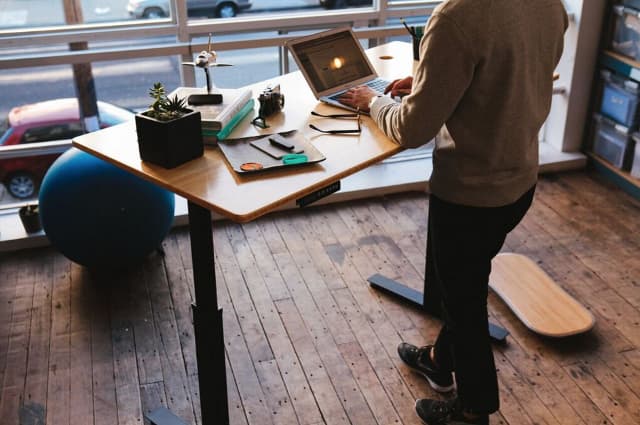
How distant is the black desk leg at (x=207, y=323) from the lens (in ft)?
6.57

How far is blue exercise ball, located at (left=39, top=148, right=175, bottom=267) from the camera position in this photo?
9.95 feet

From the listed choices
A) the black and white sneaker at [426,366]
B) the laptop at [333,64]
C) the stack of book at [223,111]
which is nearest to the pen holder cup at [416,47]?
the laptop at [333,64]

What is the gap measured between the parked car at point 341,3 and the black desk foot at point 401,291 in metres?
1.51

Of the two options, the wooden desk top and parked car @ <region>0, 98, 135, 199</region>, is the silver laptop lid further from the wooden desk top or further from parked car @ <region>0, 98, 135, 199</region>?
parked car @ <region>0, 98, 135, 199</region>

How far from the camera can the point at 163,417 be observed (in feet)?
8.09

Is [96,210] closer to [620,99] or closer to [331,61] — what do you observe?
[331,61]

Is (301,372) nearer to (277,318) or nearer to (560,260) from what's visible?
(277,318)

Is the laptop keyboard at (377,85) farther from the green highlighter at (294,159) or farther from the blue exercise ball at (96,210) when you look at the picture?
the blue exercise ball at (96,210)

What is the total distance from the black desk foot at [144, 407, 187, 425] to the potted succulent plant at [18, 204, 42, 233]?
1383 millimetres

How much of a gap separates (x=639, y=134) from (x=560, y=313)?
55.2 inches

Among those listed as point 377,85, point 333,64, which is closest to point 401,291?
point 377,85

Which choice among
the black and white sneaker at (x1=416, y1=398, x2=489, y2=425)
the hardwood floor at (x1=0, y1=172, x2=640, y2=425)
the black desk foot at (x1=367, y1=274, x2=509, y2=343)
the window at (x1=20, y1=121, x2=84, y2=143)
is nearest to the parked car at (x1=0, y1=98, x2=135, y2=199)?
the window at (x1=20, y1=121, x2=84, y2=143)

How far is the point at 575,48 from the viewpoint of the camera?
4098mm

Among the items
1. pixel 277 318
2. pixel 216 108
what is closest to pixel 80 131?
pixel 277 318
